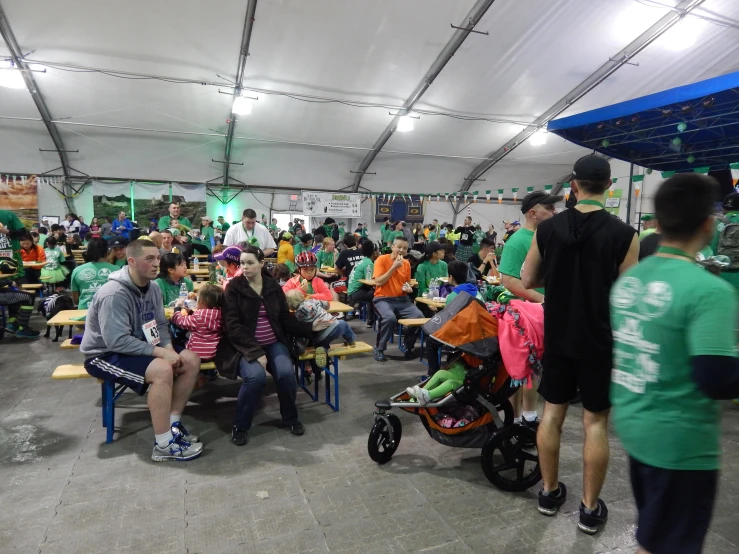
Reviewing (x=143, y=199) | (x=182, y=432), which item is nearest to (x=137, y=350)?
(x=182, y=432)

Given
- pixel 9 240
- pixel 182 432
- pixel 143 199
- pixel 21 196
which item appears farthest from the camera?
pixel 143 199

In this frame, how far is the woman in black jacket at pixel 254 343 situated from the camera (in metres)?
3.25

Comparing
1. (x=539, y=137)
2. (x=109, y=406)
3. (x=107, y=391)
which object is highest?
(x=539, y=137)

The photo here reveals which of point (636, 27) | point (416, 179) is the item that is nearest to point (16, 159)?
point (416, 179)

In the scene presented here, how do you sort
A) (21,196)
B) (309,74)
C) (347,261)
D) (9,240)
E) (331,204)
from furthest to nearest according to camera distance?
(331,204) → (21,196) → (309,74) → (347,261) → (9,240)

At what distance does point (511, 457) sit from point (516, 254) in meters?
1.22

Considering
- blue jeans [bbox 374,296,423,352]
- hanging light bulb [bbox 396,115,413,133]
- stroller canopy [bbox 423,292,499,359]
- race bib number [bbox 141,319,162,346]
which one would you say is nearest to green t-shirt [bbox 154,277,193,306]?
race bib number [bbox 141,319,162,346]

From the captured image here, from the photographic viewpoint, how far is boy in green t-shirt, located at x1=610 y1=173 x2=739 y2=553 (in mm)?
1170

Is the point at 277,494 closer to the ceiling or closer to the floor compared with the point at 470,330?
closer to the floor

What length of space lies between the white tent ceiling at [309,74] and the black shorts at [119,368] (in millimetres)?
7932

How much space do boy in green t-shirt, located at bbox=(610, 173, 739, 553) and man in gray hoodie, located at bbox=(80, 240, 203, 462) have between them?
2718 mm

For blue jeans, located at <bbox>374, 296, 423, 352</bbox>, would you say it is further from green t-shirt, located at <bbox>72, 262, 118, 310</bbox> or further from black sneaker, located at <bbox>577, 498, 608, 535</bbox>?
black sneaker, located at <bbox>577, 498, 608, 535</bbox>

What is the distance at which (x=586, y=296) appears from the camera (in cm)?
200

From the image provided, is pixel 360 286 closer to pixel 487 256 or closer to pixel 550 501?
pixel 487 256
